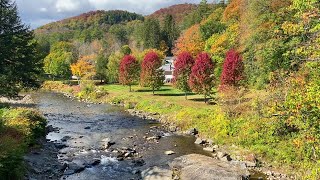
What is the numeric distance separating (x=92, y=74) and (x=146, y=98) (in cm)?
3367

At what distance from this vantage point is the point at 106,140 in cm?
3388

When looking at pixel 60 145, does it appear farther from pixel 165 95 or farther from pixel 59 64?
pixel 59 64

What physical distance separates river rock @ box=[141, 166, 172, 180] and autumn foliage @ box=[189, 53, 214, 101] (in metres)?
25.3

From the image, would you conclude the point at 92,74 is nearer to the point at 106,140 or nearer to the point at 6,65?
the point at 6,65

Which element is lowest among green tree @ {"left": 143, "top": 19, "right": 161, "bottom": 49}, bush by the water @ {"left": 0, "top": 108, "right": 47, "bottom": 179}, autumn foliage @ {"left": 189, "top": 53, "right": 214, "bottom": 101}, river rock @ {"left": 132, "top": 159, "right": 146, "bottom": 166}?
river rock @ {"left": 132, "top": 159, "right": 146, "bottom": 166}

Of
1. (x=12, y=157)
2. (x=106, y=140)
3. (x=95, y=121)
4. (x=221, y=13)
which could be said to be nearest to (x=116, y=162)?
(x=106, y=140)

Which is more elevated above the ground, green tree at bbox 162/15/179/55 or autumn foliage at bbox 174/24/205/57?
green tree at bbox 162/15/179/55

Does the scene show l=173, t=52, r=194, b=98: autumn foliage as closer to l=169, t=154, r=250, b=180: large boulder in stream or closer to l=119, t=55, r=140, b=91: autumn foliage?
l=119, t=55, r=140, b=91: autumn foliage

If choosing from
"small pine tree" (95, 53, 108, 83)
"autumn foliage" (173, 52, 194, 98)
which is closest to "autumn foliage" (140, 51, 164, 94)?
"autumn foliage" (173, 52, 194, 98)

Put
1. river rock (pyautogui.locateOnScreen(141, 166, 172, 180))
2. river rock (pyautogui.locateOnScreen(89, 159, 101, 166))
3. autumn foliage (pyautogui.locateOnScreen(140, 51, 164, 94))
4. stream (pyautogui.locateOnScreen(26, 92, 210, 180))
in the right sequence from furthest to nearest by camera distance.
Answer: autumn foliage (pyautogui.locateOnScreen(140, 51, 164, 94)), river rock (pyautogui.locateOnScreen(89, 159, 101, 166)), stream (pyautogui.locateOnScreen(26, 92, 210, 180)), river rock (pyautogui.locateOnScreen(141, 166, 172, 180))

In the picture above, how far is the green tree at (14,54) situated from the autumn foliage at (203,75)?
2377 cm

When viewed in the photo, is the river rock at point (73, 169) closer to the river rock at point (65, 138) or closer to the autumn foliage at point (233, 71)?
the river rock at point (65, 138)

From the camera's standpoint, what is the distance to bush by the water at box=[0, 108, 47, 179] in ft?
61.1

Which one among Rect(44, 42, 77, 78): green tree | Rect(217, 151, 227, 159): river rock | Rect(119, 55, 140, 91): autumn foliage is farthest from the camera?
Rect(44, 42, 77, 78): green tree
